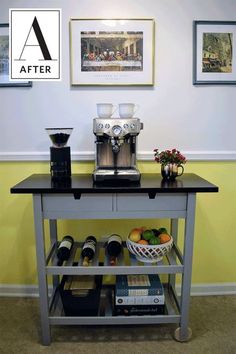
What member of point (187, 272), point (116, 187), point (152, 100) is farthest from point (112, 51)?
point (187, 272)

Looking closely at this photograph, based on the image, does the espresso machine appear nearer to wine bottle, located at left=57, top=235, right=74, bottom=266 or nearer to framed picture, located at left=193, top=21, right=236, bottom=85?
wine bottle, located at left=57, top=235, right=74, bottom=266

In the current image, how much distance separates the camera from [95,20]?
1.79 m

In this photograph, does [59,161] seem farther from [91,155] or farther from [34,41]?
[34,41]

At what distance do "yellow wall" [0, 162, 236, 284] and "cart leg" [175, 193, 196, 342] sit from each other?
496 millimetres

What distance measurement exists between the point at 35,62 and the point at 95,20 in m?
0.47

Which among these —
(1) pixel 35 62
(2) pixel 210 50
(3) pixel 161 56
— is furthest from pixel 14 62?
(2) pixel 210 50

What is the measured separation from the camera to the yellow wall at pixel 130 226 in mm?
1956

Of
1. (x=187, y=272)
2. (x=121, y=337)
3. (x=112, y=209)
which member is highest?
(x=112, y=209)

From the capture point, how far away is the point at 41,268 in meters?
1.54

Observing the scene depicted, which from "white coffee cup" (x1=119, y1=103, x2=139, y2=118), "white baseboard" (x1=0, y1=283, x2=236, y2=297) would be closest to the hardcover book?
"white baseboard" (x1=0, y1=283, x2=236, y2=297)

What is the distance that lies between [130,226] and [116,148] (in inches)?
27.3

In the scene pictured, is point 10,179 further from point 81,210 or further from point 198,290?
point 198,290

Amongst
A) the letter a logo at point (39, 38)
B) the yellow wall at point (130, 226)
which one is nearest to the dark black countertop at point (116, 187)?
the yellow wall at point (130, 226)

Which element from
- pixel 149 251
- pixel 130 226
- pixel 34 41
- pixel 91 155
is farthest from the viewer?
pixel 130 226
